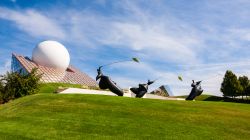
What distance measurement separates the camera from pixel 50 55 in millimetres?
Answer: 84688

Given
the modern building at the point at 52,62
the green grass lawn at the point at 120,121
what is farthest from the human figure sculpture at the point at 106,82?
the modern building at the point at 52,62

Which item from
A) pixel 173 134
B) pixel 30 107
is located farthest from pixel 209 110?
pixel 30 107

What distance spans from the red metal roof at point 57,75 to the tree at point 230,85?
30.8 metres

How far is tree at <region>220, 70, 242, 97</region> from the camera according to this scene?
3585 inches

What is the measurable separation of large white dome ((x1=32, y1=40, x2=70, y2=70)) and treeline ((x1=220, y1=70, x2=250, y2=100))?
36854 mm

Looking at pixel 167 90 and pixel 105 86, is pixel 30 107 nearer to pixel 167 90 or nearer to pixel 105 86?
pixel 105 86

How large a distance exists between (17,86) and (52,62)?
36.5 m

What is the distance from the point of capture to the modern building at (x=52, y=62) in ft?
265

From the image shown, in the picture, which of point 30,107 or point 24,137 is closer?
point 24,137

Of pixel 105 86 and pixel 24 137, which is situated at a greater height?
pixel 105 86

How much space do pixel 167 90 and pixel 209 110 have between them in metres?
51.9

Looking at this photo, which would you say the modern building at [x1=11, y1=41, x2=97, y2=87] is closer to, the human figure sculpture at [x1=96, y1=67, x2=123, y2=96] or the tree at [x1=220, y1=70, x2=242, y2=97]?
the tree at [x1=220, y1=70, x2=242, y2=97]

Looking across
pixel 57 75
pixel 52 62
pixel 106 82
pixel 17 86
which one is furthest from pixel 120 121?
pixel 52 62

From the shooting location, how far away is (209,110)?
26766mm
